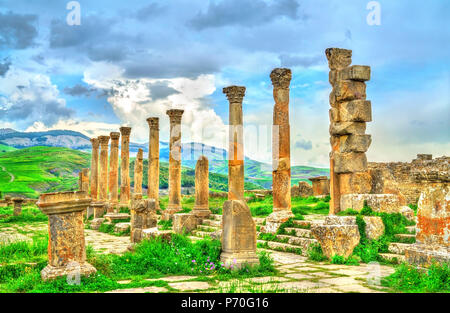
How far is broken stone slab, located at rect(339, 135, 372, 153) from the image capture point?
41.3 ft

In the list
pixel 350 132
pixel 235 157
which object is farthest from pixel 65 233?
pixel 350 132

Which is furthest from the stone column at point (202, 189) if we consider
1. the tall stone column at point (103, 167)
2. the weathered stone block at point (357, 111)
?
the tall stone column at point (103, 167)

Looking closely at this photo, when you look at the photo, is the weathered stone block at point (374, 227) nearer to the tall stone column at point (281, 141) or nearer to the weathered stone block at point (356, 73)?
the tall stone column at point (281, 141)

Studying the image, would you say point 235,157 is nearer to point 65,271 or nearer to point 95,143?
point 65,271

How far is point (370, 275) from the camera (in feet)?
25.5

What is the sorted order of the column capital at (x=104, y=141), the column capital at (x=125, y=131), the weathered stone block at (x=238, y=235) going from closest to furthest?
the weathered stone block at (x=238, y=235) → the column capital at (x=125, y=131) → the column capital at (x=104, y=141)

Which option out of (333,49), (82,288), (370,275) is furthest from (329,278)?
(333,49)

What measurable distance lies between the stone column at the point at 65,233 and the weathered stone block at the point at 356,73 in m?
8.65

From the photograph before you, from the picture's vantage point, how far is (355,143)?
1259 cm

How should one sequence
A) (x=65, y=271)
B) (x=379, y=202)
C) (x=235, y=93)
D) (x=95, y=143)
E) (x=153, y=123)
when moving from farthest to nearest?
1. (x=95, y=143)
2. (x=153, y=123)
3. (x=235, y=93)
4. (x=379, y=202)
5. (x=65, y=271)

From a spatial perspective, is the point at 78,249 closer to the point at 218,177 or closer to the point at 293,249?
the point at 293,249

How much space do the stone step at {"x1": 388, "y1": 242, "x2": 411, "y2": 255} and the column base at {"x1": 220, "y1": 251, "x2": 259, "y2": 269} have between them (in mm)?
3518

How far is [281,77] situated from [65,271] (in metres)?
10.2

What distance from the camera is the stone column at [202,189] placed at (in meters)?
17.6
